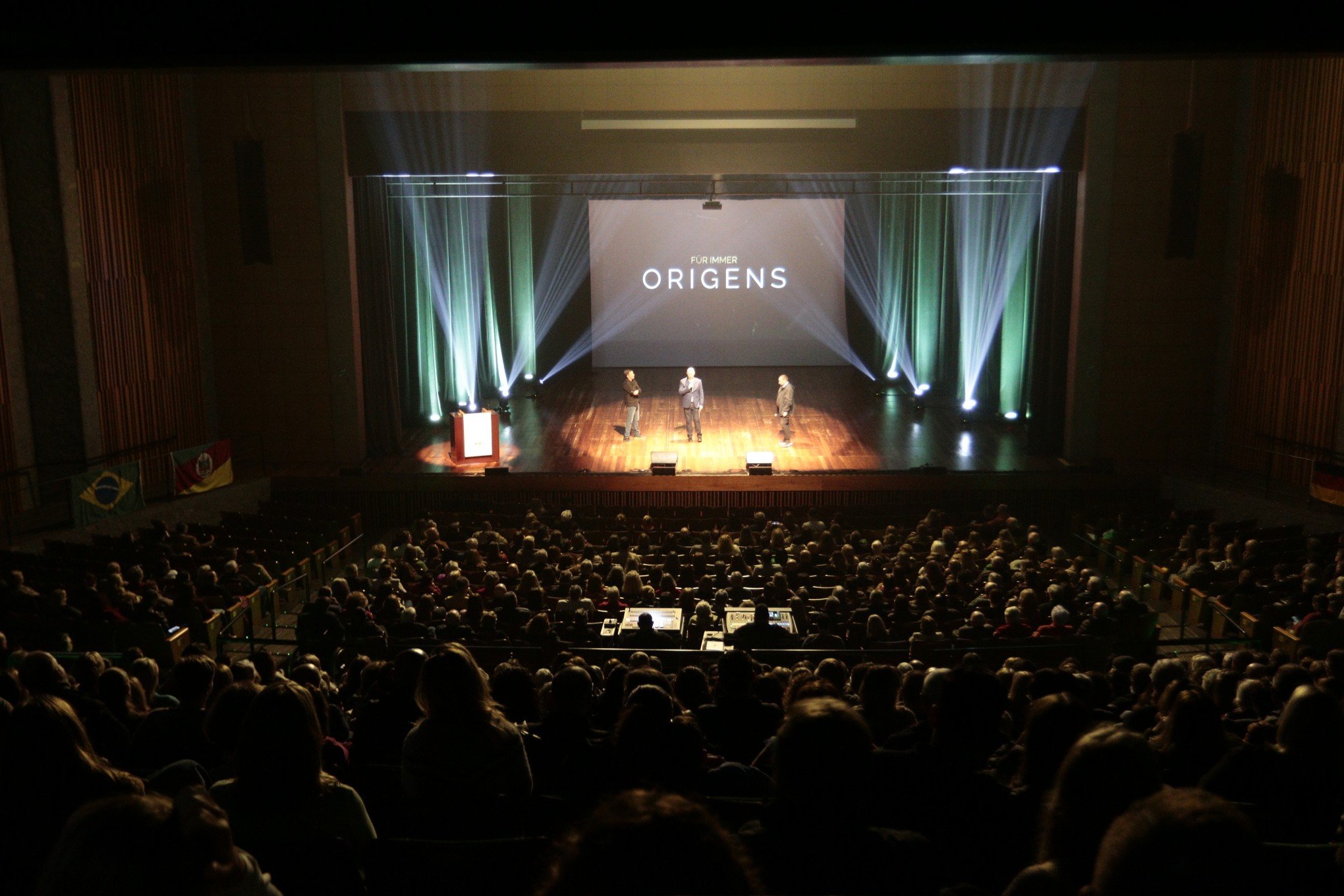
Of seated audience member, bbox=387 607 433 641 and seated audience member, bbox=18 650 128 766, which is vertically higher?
seated audience member, bbox=18 650 128 766

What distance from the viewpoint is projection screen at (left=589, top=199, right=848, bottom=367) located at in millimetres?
19766

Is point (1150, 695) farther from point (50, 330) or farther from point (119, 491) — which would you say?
point (50, 330)

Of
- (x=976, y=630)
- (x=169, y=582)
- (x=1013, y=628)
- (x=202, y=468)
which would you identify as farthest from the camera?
(x=202, y=468)

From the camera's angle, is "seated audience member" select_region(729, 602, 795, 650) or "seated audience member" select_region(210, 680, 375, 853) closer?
"seated audience member" select_region(210, 680, 375, 853)

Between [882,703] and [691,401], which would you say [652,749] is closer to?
[882,703]

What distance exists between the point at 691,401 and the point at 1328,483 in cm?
801

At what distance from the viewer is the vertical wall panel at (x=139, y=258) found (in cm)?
1290

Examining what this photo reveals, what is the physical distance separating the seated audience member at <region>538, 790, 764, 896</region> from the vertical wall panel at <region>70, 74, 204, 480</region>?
13.6 meters

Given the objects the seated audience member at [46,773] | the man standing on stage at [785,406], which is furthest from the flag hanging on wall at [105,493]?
the seated audience member at [46,773]

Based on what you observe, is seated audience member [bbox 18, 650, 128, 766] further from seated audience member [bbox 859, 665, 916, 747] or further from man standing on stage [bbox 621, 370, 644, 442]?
man standing on stage [bbox 621, 370, 644, 442]

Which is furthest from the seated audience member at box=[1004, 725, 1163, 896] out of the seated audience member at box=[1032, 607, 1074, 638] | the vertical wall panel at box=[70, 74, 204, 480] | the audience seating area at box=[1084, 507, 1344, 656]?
the vertical wall panel at box=[70, 74, 204, 480]

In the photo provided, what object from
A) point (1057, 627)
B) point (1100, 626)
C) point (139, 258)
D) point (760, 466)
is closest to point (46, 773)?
point (1057, 627)

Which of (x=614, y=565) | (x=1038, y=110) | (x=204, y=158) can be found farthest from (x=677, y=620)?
(x=204, y=158)

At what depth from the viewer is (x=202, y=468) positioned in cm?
1312
